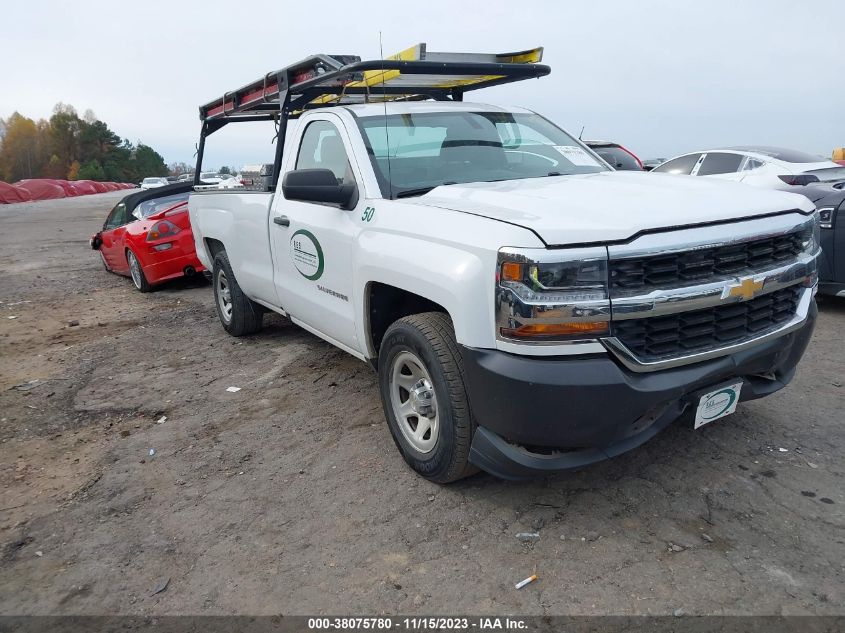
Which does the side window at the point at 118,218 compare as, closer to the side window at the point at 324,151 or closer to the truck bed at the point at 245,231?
the truck bed at the point at 245,231

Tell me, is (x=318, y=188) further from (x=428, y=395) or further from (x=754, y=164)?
(x=754, y=164)

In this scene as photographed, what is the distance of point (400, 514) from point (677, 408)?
1360mm

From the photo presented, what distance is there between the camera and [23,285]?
1090 centimetres

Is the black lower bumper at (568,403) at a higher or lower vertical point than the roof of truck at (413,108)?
lower

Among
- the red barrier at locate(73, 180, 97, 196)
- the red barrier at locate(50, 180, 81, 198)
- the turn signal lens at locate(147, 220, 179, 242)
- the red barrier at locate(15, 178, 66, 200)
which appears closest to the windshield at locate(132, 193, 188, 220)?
the turn signal lens at locate(147, 220, 179, 242)

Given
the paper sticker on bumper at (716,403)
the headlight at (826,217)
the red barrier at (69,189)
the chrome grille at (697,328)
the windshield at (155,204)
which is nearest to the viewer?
the chrome grille at (697,328)

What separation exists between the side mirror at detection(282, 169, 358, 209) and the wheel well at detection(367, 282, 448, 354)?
0.54 metres

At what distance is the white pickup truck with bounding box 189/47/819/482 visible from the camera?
2590mm

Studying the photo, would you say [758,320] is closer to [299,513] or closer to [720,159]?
[299,513]

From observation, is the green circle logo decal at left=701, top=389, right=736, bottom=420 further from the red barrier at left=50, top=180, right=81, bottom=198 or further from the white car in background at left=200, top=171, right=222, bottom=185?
the red barrier at left=50, top=180, right=81, bottom=198

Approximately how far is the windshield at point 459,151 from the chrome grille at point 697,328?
4.83 ft

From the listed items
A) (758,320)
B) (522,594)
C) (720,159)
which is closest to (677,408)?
(758,320)

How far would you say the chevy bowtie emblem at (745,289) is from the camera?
2764mm

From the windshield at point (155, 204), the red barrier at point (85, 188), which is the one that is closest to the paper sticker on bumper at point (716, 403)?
the windshield at point (155, 204)
